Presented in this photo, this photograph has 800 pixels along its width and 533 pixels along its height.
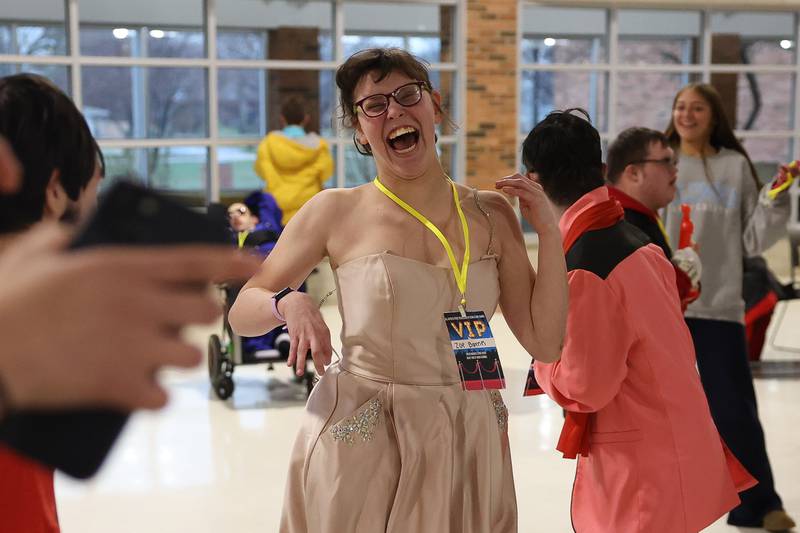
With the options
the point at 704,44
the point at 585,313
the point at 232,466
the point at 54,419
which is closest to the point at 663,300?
the point at 585,313

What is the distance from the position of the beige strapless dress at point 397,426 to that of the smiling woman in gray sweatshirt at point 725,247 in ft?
6.84

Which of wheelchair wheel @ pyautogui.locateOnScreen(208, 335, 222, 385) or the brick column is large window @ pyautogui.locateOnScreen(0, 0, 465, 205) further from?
wheelchair wheel @ pyautogui.locateOnScreen(208, 335, 222, 385)

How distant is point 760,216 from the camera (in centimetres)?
433

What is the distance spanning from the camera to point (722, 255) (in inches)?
175

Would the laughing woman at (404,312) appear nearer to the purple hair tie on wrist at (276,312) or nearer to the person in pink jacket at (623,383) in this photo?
the purple hair tie on wrist at (276,312)

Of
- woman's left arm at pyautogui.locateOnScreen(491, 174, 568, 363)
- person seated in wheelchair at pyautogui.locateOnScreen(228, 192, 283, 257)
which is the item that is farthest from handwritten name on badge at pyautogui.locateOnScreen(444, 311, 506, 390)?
person seated in wheelchair at pyautogui.locateOnScreen(228, 192, 283, 257)

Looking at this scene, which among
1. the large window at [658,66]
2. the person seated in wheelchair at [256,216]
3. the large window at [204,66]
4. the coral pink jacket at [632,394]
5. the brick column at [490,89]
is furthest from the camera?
the large window at [658,66]

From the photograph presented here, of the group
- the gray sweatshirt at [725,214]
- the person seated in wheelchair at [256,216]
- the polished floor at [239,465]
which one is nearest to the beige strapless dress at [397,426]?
the polished floor at [239,465]

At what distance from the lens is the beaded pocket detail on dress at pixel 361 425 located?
2117mm

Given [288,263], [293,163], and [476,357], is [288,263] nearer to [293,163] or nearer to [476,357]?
[476,357]

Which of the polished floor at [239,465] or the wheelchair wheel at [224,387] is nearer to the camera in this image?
the polished floor at [239,465]

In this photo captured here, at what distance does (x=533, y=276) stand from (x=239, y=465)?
319 cm

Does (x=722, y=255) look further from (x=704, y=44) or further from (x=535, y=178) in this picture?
(x=704, y=44)

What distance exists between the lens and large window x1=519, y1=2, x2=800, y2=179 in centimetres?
1209
